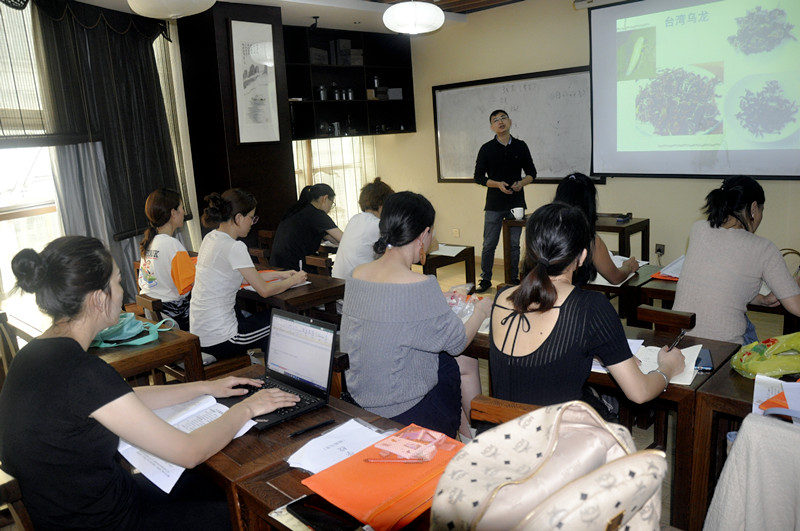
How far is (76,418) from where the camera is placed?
130 cm

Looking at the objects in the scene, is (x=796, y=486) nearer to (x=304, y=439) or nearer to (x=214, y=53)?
(x=304, y=439)

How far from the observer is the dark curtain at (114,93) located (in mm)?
4066

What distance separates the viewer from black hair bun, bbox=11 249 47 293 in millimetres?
1403

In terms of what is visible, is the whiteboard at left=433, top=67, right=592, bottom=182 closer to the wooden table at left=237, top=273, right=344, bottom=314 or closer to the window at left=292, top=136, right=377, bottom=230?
the window at left=292, top=136, right=377, bottom=230

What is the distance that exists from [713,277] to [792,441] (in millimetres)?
1347

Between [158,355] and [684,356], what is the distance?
188cm

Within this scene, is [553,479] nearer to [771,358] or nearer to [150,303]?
[771,358]

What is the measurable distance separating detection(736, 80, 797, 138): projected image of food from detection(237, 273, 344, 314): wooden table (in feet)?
11.2

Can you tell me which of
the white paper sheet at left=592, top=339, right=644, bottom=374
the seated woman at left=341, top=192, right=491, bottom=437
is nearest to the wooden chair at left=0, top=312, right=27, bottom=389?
the seated woman at left=341, top=192, right=491, bottom=437

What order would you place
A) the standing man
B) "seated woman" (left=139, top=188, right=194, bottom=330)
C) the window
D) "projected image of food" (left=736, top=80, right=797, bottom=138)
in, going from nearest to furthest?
"seated woman" (left=139, top=188, right=194, bottom=330) → "projected image of food" (left=736, top=80, right=797, bottom=138) → the standing man → the window

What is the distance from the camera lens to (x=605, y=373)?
1903mm

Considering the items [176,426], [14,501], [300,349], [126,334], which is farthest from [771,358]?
[126,334]

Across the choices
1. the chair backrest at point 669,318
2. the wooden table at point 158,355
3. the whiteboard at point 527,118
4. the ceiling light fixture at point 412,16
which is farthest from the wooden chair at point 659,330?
the whiteboard at point 527,118

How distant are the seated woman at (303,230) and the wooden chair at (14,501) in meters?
2.82
